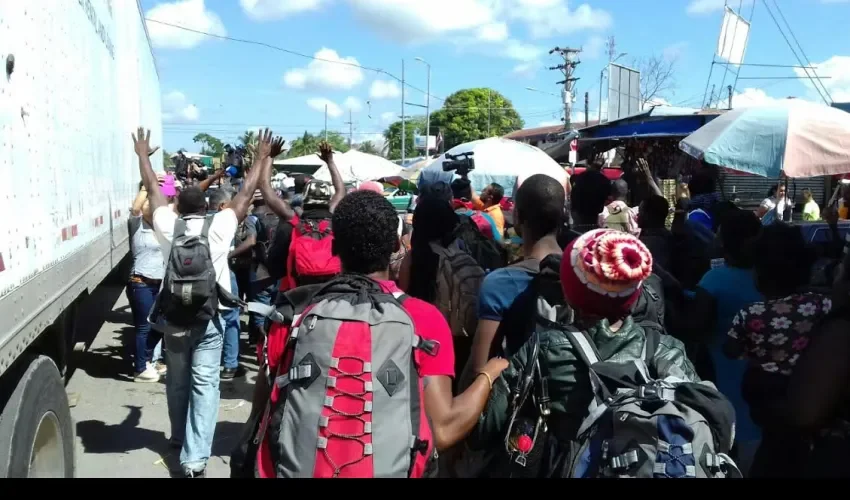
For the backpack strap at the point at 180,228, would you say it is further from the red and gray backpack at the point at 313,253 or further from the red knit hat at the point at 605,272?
the red knit hat at the point at 605,272

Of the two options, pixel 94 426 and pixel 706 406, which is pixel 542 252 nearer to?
pixel 706 406

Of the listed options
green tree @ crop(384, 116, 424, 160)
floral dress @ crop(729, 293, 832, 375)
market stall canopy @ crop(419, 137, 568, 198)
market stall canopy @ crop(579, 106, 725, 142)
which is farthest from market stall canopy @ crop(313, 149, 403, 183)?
green tree @ crop(384, 116, 424, 160)

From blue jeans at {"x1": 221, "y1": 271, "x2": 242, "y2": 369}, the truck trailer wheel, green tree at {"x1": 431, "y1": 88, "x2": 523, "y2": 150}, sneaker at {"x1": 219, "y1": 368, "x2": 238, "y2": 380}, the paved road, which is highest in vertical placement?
green tree at {"x1": 431, "y1": 88, "x2": 523, "y2": 150}

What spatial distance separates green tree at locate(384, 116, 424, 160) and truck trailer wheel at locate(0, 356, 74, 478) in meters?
80.9

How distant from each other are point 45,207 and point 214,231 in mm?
1452

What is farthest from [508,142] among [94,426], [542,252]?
[542,252]

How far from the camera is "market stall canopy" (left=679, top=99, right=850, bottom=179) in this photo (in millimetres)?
4965

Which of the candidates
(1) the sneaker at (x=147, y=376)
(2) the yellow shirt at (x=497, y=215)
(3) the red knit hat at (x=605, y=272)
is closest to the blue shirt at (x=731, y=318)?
(3) the red knit hat at (x=605, y=272)

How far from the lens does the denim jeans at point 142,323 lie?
22.7 ft

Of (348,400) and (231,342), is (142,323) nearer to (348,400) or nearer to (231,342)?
(231,342)

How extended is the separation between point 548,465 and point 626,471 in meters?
0.37

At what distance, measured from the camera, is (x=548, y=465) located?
7.47 feet

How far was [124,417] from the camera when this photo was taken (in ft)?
19.9

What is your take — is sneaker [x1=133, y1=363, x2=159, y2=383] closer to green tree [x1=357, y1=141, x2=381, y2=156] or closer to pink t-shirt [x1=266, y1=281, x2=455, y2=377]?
pink t-shirt [x1=266, y1=281, x2=455, y2=377]
